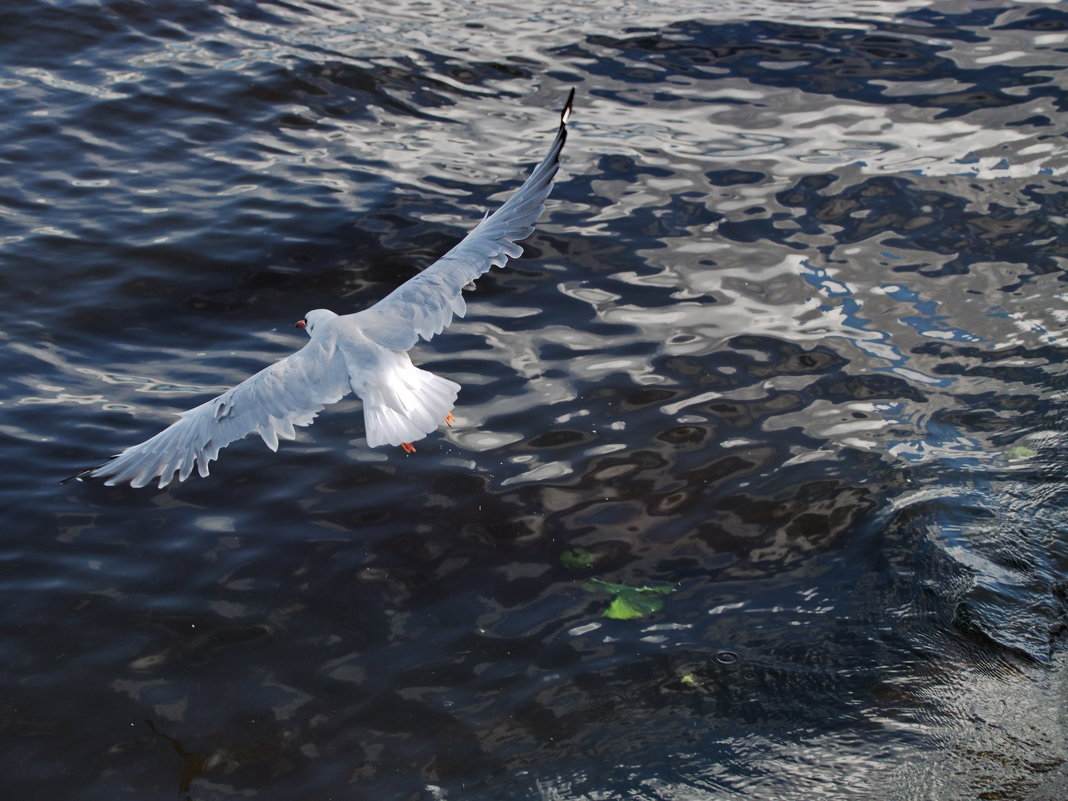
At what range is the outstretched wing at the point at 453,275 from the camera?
5.21 meters

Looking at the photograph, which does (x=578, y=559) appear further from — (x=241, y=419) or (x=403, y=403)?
(x=241, y=419)

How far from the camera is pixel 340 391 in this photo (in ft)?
16.3

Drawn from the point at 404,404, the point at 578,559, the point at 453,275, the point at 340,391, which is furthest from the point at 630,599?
the point at 453,275

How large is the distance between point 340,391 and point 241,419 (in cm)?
48

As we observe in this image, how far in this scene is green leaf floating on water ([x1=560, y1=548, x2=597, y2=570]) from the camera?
4862 mm

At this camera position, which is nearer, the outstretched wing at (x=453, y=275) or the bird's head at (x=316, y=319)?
the outstretched wing at (x=453, y=275)

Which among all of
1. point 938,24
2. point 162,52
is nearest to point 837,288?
point 938,24

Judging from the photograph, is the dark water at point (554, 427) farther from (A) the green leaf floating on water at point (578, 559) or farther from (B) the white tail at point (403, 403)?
(B) the white tail at point (403, 403)

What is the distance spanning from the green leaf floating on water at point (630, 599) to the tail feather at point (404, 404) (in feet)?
3.52

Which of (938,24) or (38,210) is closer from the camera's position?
(38,210)

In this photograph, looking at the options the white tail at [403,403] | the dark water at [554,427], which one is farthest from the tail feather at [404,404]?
the dark water at [554,427]

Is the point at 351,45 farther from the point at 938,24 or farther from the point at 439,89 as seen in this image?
the point at 938,24

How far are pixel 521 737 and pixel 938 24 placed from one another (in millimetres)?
10107

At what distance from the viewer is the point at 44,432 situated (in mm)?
Result: 5602
